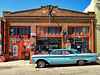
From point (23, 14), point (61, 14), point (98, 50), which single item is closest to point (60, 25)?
point (61, 14)

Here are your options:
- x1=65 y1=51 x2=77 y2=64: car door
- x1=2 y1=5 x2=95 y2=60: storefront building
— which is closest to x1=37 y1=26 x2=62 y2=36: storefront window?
x1=2 y1=5 x2=95 y2=60: storefront building

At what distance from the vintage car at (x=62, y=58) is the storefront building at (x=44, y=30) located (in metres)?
4.43

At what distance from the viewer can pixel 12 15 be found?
13.5 metres

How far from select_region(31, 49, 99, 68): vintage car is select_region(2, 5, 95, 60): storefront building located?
174 inches

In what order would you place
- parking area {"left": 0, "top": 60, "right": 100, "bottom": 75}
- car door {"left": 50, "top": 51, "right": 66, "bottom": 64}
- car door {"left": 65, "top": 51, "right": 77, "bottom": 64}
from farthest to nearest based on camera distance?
1. car door {"left": 65, "top": 51, "right": 77, "bottom": 64}
2. car door {"left": 50, "top": 51, "right": 66, "bottom": 64}
3. parking area {"left": 0, "top": 60, "right": 100, "bottom": 75}

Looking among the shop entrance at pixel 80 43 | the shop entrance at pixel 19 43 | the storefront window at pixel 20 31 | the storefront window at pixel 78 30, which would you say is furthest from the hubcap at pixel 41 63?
the storefront window at pixel 78 30

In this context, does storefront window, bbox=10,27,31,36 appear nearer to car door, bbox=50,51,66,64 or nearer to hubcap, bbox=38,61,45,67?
hubcap, bbox=38,61,45,67

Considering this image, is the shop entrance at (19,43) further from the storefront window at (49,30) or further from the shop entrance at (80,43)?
the shop entrance at (80,43)

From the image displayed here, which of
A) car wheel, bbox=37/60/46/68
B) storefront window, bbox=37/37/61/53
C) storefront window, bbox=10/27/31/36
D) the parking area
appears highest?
storefront window, bbox=10/27/31/36

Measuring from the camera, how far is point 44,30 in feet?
45.3

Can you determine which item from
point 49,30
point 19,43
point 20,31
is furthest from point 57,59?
point 20,31

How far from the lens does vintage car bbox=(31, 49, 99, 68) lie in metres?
8.85

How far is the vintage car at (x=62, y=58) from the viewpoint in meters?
8.85

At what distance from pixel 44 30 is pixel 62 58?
5.87 m
